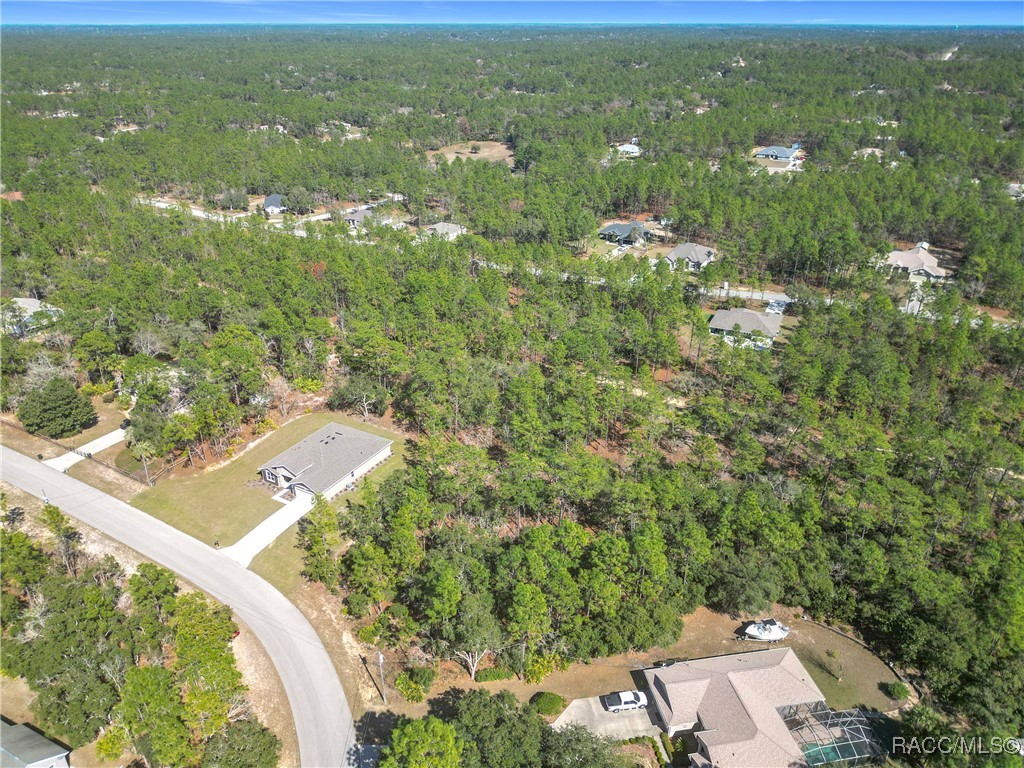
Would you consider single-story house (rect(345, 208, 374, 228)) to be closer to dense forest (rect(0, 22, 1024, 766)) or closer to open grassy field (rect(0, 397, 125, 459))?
dense forest (rect(0, 22, 1024, 766))

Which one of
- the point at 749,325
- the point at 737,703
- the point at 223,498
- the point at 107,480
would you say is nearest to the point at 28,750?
the point at 223,498

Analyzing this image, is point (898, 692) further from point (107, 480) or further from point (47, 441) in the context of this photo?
point (47, 441)

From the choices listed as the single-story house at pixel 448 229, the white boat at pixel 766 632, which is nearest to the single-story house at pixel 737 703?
the white boat at pixel 766 632

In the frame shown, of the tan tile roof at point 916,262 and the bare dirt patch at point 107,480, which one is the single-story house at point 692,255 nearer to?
the tan tile roof at point 916,262

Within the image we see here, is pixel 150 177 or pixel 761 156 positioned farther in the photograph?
pixel 761 156

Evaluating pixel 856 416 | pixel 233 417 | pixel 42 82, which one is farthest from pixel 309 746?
pixel 42 82

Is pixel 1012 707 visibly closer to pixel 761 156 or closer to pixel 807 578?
pixel 807 578
